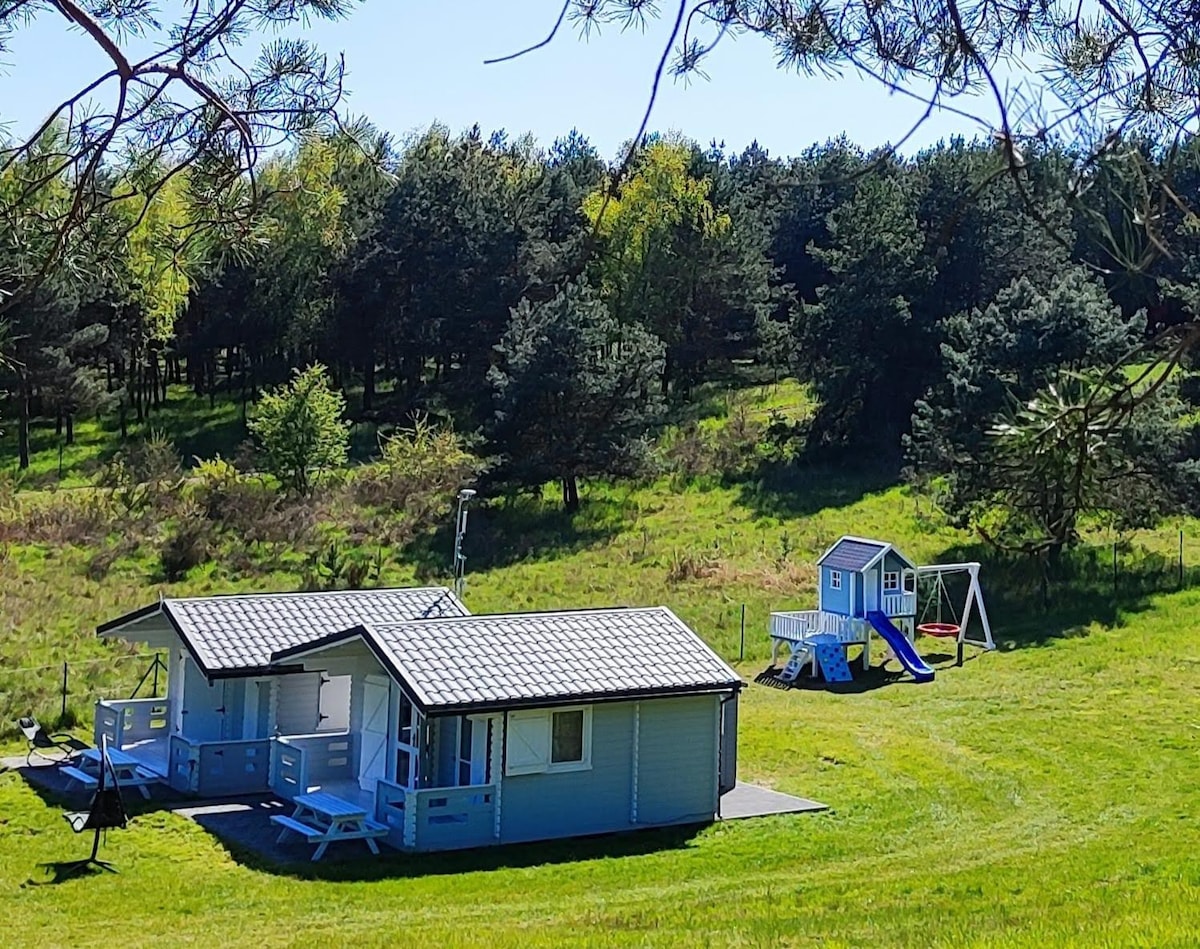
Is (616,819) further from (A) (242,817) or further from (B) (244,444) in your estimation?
(B) (244,444)

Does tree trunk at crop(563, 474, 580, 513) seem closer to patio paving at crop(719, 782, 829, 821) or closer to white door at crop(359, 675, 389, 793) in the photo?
patio paving at crop(719, 782, 829, 821)

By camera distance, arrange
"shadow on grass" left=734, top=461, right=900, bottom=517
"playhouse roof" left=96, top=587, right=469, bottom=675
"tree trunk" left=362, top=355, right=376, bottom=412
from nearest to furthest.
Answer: "playhouse roof" left=96, top=587, right=469, bottom=675 → "shadow on grass" left=734, top=461, right=900, bottom=517 → "tree trunk" left=362, top=355, right=376, bottom=412

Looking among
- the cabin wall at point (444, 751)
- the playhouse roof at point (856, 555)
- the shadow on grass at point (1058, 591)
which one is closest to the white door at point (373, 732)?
the cabin wall at point (444, 751)

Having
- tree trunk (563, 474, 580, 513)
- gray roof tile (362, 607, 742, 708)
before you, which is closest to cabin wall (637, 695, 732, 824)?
gray roof tile (362, 607, 742, 708)

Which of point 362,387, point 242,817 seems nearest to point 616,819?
point 242,817

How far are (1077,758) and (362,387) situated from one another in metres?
41.2

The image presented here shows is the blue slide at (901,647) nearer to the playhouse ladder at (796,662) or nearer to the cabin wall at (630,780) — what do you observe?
the playhouse ladder at (796,662)

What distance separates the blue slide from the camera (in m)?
24.6

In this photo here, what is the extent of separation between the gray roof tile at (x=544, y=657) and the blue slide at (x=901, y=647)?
8562mm

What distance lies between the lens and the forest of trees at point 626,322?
30.2 metres

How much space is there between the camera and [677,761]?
1611cm

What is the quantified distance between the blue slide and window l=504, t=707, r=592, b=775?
35.0 ft

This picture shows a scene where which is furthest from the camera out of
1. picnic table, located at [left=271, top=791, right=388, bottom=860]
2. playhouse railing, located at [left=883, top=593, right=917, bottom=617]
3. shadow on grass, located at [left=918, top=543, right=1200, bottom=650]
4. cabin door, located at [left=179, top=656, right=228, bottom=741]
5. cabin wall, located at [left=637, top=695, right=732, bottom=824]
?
shadow on grass, located at [left=918, top=543, right=1200, bottom=650]

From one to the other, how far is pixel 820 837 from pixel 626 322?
35181 mm
